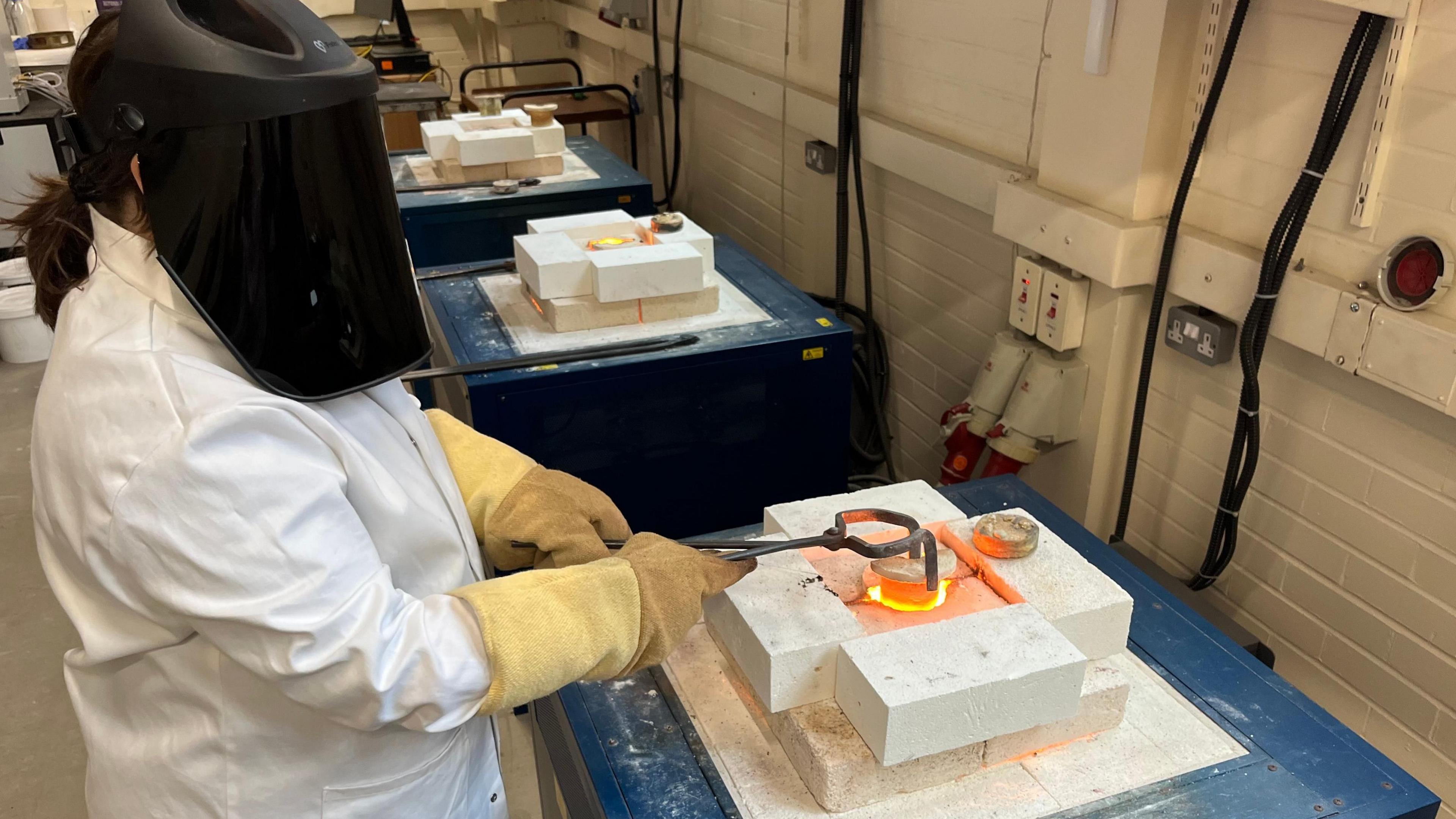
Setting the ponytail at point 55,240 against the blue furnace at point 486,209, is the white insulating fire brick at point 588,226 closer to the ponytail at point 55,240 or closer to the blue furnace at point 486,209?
the blue furnace at point 486,209

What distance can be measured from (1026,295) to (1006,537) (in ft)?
3.00

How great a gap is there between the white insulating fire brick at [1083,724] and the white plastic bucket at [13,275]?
3.91 metres

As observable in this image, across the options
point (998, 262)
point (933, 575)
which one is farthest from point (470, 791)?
point (998, 262)

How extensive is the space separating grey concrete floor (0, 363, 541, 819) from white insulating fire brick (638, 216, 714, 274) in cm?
112

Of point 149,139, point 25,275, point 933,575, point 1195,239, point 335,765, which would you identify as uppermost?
point 149,139

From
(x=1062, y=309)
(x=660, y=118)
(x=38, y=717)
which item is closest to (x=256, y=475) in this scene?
(x=1062, y=309)

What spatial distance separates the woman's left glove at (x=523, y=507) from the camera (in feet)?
4.25

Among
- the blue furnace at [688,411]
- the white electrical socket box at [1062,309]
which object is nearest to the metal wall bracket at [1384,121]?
the white electrical socket box at [1062,309]

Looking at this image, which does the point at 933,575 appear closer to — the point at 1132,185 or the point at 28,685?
the point at 1132,185

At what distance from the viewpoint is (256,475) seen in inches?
33.4

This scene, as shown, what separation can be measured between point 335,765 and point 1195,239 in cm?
146

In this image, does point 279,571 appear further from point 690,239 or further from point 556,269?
point 690,239

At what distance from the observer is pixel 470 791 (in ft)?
4.06

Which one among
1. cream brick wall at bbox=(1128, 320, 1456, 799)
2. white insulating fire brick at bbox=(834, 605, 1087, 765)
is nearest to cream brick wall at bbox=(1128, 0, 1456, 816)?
cream brick wall at bbox=(1128, 320, 1456, 799)
